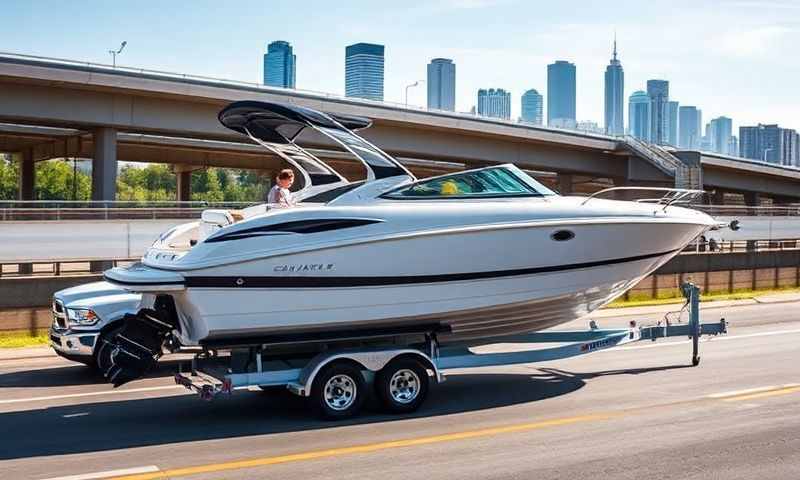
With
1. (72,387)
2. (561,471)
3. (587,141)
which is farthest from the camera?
(587,141)

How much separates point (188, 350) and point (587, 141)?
4087cm

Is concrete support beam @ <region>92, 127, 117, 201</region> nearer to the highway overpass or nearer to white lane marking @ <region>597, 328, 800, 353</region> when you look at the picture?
the highway overpass

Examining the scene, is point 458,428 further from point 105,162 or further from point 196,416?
point 105,162

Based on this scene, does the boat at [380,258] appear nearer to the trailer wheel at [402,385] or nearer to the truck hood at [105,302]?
the trailer wheel at [402,385]

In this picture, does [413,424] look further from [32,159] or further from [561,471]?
[32,159]

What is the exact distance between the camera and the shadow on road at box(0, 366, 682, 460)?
31.6 feet

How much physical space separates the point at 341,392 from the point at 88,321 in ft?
14.6

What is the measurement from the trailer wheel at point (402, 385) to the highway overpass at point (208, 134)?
25608 millimetres

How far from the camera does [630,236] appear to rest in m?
12.1

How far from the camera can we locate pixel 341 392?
10.7m

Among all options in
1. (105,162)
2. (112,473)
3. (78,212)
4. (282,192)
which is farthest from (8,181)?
(112,473)

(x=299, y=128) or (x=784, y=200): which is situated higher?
(x=784, y=200)

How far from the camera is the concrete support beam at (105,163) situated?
121 ft

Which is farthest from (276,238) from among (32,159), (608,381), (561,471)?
(32,159)
